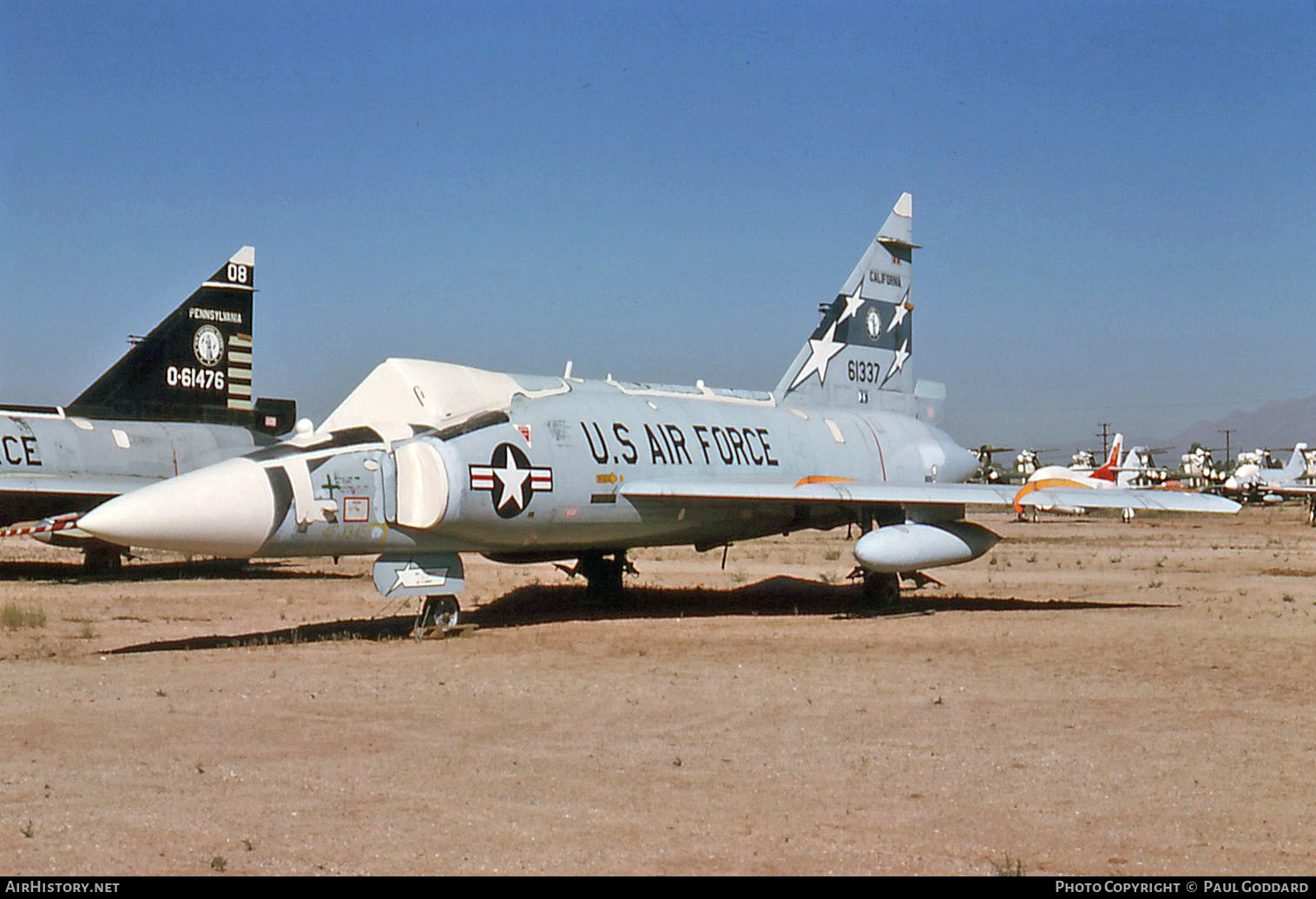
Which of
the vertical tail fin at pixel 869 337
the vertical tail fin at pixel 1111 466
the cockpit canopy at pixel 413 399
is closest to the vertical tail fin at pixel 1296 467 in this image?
the vertical tail fin at pixel 1111 466

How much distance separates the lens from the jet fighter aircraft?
2152 cm

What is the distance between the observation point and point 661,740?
25.9 feet

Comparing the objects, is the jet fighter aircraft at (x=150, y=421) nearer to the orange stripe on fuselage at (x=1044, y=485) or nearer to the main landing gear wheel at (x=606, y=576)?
the main landing gear wheel at (x=606, y=576)

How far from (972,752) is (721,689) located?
8.91ft

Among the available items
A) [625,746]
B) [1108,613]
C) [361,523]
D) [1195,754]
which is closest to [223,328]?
[361,523]

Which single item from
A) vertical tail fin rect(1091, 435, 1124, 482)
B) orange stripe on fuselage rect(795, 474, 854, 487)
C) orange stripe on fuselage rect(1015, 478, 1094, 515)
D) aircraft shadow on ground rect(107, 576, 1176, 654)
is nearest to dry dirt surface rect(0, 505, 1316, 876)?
aircraft shadow on ground rect(107, 576, 1176, 654)

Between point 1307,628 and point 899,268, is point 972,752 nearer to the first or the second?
point 1307,628

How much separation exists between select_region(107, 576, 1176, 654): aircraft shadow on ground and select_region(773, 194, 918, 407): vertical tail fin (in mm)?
3026

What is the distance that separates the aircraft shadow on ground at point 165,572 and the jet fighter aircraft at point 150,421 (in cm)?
60

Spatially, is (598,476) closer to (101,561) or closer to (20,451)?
(20,451)

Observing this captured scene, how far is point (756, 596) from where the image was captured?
1828cm

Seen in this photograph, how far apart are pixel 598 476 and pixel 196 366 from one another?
13.2m

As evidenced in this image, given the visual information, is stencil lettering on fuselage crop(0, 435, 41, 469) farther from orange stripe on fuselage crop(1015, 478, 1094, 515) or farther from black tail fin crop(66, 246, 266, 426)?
orange stripe on fuselage crop(1015, 478, 1094, 515)

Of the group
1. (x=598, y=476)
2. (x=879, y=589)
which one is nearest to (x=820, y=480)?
(x=879, y=589)
